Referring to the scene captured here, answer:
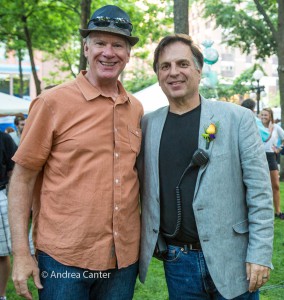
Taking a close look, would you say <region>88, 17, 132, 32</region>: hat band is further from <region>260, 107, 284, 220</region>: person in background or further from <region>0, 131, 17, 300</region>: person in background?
<region>260, 107, 284, 220</region>: person in background

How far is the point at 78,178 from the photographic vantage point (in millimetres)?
2338

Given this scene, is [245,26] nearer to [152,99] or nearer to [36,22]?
[152,99]

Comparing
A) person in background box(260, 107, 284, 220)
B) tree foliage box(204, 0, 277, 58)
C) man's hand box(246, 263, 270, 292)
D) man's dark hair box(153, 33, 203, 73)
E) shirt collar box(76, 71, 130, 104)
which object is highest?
tree foliage box(204, 0, 277, 58)

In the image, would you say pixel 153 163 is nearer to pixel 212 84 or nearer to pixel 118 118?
pixel 118 118

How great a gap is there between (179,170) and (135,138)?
1.09 ft

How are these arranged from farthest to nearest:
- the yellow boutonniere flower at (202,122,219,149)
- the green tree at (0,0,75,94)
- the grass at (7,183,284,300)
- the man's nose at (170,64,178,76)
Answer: the green tree at (0,0,75,94) < the grass at (7,183,284,300) < the man's nose at (170,64,178,76) < the yellow boutonniere flower at (202,122,219,149)

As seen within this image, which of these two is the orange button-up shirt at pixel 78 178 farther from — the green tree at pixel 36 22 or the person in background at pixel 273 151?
the green tree at pixel 36 22

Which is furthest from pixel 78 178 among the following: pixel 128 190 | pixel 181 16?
pixel 181 16

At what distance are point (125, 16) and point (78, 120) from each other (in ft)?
2.24

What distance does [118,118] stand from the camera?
2525 mm

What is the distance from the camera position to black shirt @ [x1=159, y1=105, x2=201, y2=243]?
2443 millimetres

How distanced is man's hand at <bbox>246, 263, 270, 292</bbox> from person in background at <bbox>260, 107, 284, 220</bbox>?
5.97 m

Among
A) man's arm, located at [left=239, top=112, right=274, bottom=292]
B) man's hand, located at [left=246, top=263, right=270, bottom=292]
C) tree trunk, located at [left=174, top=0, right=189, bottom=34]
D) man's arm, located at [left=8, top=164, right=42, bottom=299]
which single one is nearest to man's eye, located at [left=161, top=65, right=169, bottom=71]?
man's arm, located at [left=239, top=112, right=274, bottom=292]

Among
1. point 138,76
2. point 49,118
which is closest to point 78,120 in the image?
point 49,118
